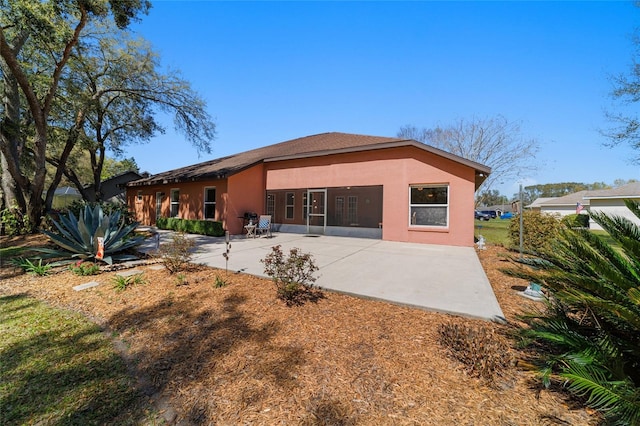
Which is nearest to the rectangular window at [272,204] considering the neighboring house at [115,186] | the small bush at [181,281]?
the small bush at [181,281]

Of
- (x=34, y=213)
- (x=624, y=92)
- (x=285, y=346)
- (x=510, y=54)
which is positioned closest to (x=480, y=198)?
(x=624, y=92)

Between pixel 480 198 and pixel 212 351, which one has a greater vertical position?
pixel 480 198

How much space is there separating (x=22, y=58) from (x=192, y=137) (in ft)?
24.9

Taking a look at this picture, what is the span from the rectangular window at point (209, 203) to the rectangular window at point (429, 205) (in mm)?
10325

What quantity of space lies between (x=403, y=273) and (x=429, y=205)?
5.69 meters

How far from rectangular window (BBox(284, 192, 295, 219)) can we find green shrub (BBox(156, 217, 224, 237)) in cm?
562

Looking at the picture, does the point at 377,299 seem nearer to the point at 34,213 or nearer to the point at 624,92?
the point at 34,213

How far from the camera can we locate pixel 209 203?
545 inches

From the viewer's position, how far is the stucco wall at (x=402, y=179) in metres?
9.89

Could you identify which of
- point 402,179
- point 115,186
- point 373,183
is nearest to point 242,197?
point 373,183

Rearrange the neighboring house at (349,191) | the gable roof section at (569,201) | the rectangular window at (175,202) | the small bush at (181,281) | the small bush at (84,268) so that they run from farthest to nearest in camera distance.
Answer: the gable roof section at (569,201), the rectangular window at (175,202), the neighboring house at (349,191), the small bush at (84,268), the small bush at (181,281)

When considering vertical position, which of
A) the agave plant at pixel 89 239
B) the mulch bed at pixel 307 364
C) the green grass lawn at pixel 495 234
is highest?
the agave plant at pixel 89 239

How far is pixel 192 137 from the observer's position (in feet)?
50.2

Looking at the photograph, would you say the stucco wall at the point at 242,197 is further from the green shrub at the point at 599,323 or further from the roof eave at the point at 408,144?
the green shrub at the point at 599,323
